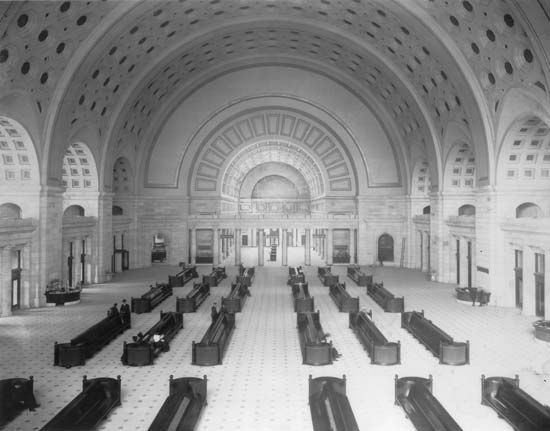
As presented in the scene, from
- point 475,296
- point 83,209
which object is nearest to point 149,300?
point 83,209

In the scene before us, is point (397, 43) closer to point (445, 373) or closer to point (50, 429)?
point (445, 373)

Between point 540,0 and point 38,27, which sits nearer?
point 540,0

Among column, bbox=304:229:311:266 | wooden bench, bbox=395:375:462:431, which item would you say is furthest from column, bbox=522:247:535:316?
column, bbox=304:229:311:266

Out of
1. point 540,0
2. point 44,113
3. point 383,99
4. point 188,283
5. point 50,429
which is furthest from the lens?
point 383,99

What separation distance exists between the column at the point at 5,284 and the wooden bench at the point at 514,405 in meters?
16.3

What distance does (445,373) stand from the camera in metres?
12.3

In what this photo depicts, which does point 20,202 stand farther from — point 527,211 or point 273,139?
point 527,211

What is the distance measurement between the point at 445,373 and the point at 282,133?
2615 centimetres

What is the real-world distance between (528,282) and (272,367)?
11509mm

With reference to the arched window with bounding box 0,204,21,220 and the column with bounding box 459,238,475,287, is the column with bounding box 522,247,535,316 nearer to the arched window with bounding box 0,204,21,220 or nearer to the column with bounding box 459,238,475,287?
→ the column with bounding box 459,238,475,287

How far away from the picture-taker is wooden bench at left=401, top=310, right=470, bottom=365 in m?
12.9

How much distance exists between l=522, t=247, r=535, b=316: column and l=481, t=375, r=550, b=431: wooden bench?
33.3 feet

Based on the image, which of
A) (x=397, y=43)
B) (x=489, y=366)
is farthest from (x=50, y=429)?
(x=397, y=43)

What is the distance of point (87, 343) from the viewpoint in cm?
1348
